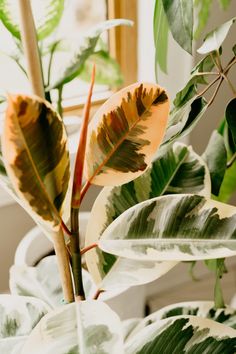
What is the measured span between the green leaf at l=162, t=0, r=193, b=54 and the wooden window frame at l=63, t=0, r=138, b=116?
1.81 ft

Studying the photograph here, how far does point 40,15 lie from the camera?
0.67 meters

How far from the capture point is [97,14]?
1.07 meters

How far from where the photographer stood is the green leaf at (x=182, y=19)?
46 cm

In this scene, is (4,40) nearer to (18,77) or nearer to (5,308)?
(18,77)

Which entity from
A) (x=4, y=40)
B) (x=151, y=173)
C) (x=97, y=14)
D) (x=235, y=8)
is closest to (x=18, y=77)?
(x=4, y=40)

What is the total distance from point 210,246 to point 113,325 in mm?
104

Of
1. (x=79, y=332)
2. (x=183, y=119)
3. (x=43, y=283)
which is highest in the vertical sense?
(x=183, y=119)

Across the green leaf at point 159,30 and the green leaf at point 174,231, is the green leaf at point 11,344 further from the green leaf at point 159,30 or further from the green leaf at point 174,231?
the green leaf at point 159,30

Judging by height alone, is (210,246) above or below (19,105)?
below

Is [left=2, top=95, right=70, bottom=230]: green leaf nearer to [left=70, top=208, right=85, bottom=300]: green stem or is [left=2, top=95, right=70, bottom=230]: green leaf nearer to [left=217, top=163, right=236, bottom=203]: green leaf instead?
[left=70, top=208, right=85, bottom=300]: green stem

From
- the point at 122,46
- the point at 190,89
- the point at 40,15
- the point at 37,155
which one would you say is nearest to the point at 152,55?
the point at 122,46

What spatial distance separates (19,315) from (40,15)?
39cm

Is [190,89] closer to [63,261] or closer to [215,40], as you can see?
[215,40]

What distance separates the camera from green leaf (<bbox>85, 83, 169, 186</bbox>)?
0.38m
